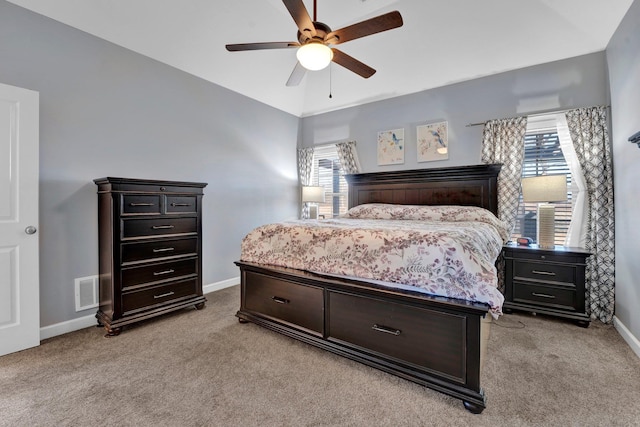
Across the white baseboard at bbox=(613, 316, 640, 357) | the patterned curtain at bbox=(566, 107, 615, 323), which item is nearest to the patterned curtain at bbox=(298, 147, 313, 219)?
the patterned curtain at bbox=(566, 107, 615, 323)

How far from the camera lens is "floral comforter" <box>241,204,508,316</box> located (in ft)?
5.68

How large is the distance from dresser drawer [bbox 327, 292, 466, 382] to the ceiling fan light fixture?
6.05ft

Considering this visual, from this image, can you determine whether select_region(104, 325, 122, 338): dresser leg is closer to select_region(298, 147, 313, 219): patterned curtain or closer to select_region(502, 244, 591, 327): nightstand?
select_region(298, 147, 313, 219): patterned curtain

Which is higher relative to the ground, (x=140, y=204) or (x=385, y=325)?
(x=140, y=204)

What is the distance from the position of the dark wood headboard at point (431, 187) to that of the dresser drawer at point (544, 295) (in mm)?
960

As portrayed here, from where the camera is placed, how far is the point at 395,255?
6.44 ft

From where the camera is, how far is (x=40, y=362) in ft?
7.09

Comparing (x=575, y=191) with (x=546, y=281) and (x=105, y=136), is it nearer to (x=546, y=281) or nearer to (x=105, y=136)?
(x=546, y=281)

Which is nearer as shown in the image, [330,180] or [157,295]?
[157,295]

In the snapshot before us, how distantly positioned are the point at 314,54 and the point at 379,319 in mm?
2059

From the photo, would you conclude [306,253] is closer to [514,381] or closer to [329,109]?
[514,381]

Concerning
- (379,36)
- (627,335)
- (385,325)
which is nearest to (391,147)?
(379,36)

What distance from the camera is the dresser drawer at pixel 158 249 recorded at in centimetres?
270

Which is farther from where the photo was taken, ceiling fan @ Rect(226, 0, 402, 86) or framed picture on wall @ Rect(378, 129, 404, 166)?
framed picture on wall @ Rect(378, 129, 404, 166)
